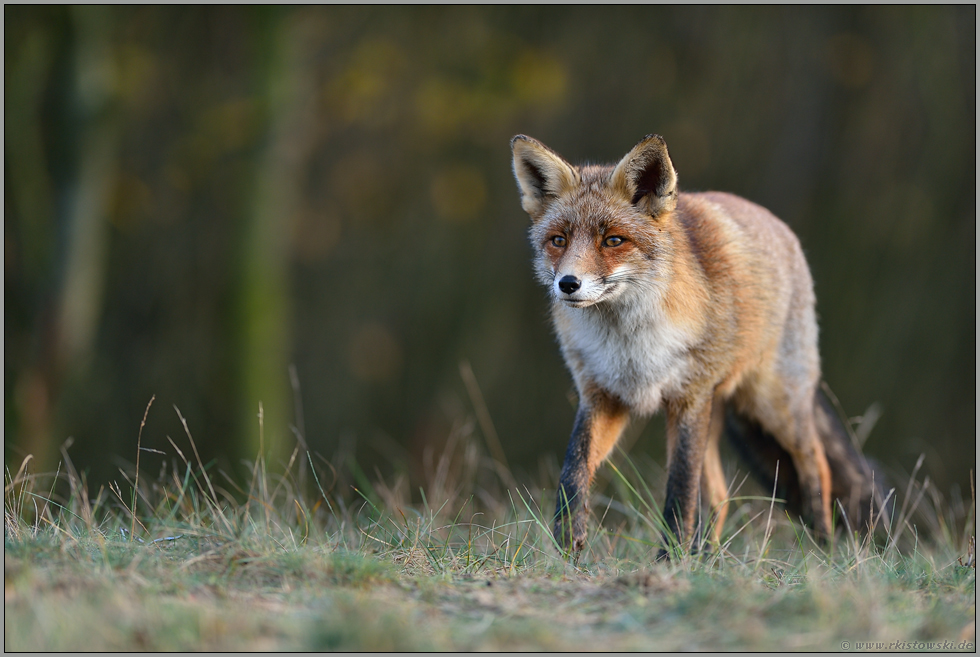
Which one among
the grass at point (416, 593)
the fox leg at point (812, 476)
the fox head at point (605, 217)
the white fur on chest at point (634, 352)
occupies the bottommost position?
the fox leg at point (812, 476)

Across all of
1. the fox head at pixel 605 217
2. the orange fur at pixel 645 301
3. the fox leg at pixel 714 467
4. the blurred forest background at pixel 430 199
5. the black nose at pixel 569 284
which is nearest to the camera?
the black nose at pixel 569 284

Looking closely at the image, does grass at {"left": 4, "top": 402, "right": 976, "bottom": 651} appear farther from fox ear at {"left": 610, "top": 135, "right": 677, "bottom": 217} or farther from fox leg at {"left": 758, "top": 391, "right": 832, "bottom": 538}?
fox ear at {"left": 610, "top": 135, "right": 677, "bottom": 217}

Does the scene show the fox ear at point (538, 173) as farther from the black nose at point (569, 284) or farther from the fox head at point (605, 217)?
the black nose at point (569, 284)

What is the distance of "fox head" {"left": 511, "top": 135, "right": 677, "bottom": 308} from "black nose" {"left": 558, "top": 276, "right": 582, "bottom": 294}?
0.07 metres

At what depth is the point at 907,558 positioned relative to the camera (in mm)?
4285

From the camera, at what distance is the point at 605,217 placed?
168 inches

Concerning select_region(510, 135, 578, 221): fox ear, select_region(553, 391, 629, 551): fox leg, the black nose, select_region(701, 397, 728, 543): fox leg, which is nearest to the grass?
select_region(553, 391, 629, 551): fox leg

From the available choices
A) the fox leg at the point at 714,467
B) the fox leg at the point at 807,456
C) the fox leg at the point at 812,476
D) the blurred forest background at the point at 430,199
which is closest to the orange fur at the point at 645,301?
the fox leg at the point at 714,467

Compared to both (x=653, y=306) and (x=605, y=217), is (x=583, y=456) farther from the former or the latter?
(x=605, y=217)

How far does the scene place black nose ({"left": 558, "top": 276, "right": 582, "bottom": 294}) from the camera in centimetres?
390

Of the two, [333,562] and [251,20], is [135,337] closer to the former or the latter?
[251,20]

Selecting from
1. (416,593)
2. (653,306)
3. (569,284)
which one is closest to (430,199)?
(653,306)

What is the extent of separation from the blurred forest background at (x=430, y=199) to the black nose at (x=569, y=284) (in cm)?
533

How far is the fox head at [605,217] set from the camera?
13.6 feet
